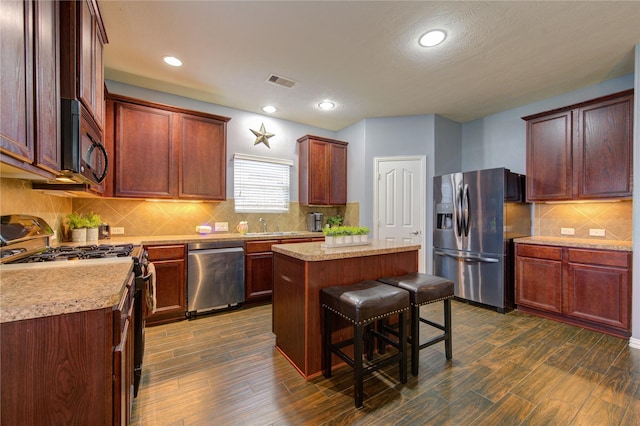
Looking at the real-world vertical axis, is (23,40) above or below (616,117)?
below

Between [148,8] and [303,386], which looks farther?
[148,8]

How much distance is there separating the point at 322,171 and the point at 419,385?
11.1 feet

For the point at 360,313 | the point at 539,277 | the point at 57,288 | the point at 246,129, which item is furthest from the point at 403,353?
the point at 246,129

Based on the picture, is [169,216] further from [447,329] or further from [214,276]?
[447,329]

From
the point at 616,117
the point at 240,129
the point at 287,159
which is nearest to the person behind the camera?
the point at 616,117

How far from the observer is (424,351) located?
2420 mm

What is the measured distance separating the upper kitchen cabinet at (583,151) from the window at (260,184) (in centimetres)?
358

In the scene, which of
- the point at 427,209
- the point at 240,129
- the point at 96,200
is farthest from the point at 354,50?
the point at 96,200

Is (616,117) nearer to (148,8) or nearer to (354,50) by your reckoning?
(354,50)

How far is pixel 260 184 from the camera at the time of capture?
4344 millimetres

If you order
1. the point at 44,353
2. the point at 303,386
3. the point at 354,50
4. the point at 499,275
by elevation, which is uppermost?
the point at 354,50

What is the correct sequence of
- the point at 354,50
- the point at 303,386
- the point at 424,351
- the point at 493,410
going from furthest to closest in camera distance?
the point at 354,50
the point at 424,351
the point at 303,386
the point at 493,410

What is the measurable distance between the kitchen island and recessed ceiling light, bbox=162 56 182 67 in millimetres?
2274

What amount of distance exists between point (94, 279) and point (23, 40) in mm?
1030
